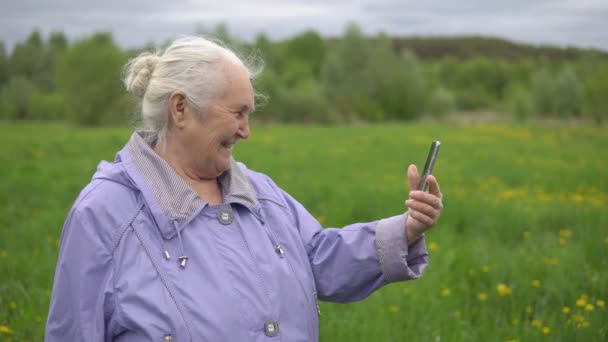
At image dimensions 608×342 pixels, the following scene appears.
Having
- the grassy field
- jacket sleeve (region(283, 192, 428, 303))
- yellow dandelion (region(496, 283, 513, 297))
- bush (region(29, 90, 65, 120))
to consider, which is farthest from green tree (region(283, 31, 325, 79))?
jacket sleeve (region(283, 192, 428, 303))

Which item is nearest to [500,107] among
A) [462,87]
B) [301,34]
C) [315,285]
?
[462,87]

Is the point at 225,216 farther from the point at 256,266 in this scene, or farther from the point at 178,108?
the point at 178,108

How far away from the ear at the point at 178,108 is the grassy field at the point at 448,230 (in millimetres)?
1709

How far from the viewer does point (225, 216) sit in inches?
89.0

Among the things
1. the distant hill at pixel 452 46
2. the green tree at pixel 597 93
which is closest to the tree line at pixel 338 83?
the green tree at pixel 597 93

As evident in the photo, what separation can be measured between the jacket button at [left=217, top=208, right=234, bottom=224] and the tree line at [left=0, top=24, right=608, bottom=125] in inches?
890

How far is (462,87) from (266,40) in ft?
116

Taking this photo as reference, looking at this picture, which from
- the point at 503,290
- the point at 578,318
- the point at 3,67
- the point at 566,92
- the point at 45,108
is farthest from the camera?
the point at 45,108

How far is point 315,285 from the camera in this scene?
2.53 m

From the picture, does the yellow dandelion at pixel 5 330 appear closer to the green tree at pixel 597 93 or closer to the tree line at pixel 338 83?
the tree line at pixel 338 83

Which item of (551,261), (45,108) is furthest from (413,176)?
(45,108)

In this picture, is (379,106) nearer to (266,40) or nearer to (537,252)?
(266,40)

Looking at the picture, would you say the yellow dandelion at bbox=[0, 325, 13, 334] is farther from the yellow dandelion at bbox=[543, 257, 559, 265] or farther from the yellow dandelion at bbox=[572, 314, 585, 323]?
the yellow dandelion at bbox=[543, 257, 559, 265]

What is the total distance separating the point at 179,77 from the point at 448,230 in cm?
448
